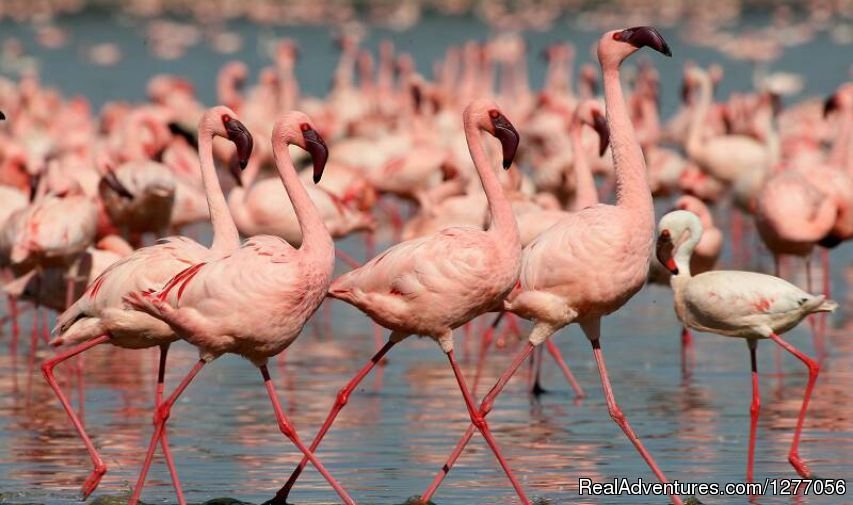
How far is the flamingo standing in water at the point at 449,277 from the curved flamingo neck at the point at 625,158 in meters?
0.58

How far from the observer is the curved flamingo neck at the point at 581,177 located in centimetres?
1088

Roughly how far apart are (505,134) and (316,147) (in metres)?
0.91

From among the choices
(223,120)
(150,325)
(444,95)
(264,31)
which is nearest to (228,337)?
(150,325)

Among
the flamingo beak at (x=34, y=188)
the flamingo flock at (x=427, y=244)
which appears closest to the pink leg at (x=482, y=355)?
the flamingo flock at (x=427, y=244)

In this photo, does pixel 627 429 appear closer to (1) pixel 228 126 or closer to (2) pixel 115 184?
(1) pixel 228 126

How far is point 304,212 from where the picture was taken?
7.55 meters

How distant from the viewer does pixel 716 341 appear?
40.7 feet

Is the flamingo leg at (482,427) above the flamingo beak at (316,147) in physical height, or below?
below

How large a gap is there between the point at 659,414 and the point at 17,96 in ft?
70.1

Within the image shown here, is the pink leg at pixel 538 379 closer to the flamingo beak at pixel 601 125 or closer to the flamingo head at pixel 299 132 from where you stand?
the flamingo beak at pixel 601 125

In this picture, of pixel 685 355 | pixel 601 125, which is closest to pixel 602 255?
pixel 601 125

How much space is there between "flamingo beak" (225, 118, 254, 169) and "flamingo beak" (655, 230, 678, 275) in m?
2.12

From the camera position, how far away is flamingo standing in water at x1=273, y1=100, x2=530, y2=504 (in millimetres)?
7738

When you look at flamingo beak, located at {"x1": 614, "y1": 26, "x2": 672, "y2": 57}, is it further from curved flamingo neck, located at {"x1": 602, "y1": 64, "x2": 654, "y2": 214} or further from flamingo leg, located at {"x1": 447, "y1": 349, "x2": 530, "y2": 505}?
flamingo leg, located at {"x1": 447, "y1": 349, "x2": 530, "y2": 505}
